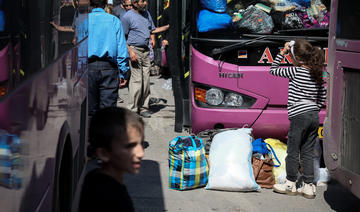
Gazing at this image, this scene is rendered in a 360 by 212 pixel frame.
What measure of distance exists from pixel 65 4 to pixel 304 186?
3254 mm

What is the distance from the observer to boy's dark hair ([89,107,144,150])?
7.41 feet

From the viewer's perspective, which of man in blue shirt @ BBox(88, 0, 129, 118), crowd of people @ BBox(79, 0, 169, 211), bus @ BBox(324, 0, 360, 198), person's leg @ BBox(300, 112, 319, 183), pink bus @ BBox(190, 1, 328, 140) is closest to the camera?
crowd of people @ BBox(79, 0, 169, 211)

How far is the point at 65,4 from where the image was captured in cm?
388

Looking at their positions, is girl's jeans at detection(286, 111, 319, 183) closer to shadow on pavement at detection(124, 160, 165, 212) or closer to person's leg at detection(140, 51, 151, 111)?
shadow on pavement at detection(124, 160, 165, 212)

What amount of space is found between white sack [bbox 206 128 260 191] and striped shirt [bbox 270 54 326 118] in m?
0.70

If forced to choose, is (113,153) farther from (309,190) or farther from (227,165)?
(309,190)

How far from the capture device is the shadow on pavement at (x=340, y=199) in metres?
5.88

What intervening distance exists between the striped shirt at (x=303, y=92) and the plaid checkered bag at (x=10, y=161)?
3.88 m

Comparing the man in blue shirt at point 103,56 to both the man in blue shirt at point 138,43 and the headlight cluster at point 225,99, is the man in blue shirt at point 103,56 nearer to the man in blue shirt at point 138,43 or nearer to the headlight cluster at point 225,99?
the headlight cluster at point 225,99

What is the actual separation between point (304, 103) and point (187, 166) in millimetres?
1281

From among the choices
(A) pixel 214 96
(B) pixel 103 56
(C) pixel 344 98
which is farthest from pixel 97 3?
(C) pixel 344 98

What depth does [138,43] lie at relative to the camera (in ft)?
32.0

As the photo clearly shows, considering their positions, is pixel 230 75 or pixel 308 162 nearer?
pixel 308 162

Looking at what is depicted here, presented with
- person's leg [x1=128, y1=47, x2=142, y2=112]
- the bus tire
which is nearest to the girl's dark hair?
the bus tire
